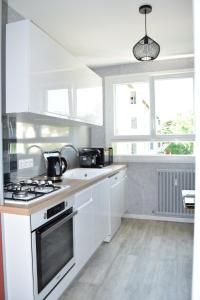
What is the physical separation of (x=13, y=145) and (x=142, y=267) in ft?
5.52

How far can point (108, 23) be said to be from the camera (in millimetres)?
2373

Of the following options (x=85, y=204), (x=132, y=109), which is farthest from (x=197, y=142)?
(x=132, y=109)

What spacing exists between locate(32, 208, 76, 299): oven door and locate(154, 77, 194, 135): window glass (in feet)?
7.60

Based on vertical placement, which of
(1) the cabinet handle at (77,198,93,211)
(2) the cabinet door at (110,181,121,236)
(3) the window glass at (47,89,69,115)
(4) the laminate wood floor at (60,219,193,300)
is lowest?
(4) the laminate wood floor at (60,219,193,300)

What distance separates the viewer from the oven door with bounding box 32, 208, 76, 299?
1486 mm

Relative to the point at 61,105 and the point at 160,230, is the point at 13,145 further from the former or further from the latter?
the point at 160,230

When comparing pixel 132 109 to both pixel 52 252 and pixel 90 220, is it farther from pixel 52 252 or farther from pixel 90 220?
pixel 52 252

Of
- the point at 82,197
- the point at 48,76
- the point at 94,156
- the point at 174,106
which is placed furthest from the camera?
the point at 174,106

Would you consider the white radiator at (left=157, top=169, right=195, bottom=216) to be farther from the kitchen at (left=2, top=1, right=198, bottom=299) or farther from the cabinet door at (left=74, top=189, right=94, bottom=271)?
the cabinet door at (left=74, top=189, right=94, bottom=271)

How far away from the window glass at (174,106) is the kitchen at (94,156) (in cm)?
6

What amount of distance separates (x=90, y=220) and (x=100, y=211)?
288mm

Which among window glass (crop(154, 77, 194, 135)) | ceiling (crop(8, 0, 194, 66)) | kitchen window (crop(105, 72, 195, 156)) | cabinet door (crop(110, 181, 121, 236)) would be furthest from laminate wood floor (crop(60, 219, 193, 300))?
ceiling (crop(8, 0, 194, 66))

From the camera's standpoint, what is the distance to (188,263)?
2.43 meters

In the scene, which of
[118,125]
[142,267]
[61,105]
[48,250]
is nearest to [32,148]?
[61,105]
